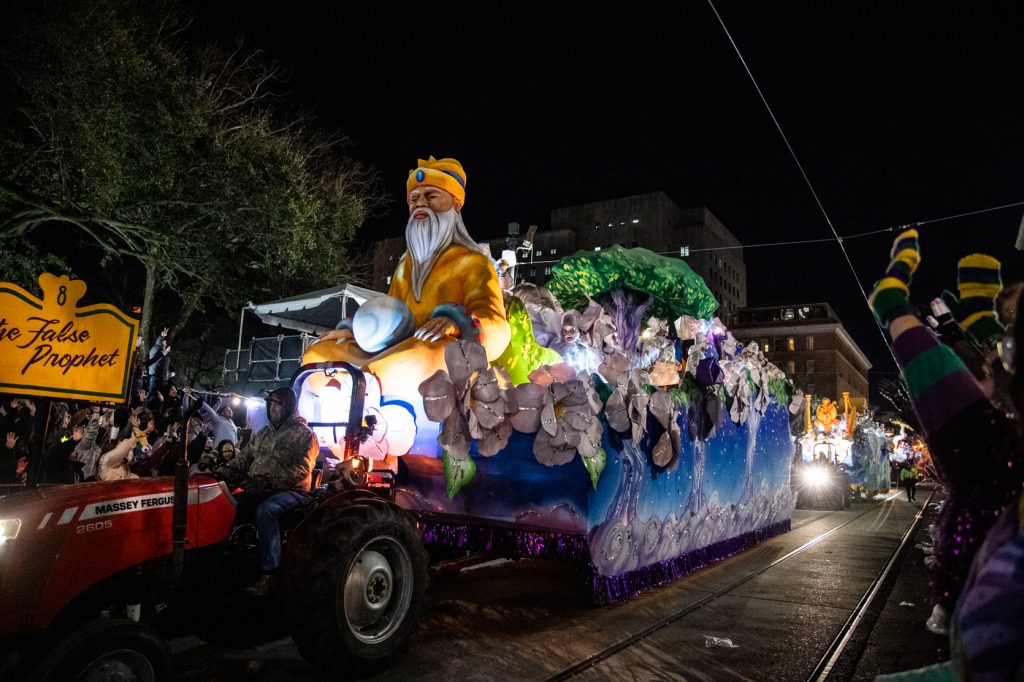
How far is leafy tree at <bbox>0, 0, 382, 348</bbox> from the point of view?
10.1 meters

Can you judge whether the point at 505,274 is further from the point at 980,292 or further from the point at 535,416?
the point at 980,292

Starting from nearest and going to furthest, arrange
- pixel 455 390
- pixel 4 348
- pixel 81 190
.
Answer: pixel 4 348 → pixel 455 390 → pixel 81 190

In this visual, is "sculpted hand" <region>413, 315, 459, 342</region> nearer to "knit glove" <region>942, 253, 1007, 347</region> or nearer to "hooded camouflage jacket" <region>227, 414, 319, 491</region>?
"hooded camouflage jacket" <region>227, 414, 319, 491</region>

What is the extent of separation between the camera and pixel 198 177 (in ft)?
42.4

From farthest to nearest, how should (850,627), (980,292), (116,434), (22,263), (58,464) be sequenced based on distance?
(22,263)
(116,434)
(58,464)
(850,627)
(980,292)

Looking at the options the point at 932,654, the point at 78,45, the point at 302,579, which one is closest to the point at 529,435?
the point at 302,579

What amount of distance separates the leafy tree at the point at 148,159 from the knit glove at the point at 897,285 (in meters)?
12.0

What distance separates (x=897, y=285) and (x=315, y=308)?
1471cm

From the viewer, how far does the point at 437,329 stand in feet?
21.2

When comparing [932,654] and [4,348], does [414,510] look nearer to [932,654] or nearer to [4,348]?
[4,348]

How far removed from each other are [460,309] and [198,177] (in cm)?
907

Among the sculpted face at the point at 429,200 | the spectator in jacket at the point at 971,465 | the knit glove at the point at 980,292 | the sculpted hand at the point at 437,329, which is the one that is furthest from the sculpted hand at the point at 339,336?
the knit glove at the point at 980,292

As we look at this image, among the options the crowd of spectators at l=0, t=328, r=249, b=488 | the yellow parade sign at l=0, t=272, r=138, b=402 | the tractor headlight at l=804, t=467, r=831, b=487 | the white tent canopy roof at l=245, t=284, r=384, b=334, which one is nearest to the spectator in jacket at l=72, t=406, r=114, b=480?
the crowd of spectators at l=0, t=328, r=249, b=488

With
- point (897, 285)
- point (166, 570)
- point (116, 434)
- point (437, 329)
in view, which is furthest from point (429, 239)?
point (897, 285)
